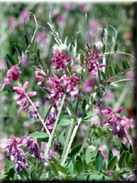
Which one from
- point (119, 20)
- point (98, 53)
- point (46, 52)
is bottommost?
point (98, 53)

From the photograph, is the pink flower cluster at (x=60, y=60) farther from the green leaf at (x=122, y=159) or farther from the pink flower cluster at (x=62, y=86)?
the green leaf at (x=122, y=159)

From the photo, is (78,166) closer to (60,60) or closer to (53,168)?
(53,168)

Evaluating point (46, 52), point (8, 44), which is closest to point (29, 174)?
point (46, 52)

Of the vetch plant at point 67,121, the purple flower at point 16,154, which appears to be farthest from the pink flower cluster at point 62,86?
the purple flower at point 16,154

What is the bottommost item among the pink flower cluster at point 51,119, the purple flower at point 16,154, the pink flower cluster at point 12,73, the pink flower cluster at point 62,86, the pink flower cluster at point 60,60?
the purple flower at point 16,154

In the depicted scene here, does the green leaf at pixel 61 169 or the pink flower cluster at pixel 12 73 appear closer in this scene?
the green leaf at pixel 61 169

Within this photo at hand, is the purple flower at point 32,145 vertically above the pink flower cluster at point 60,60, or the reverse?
the pink flower cluster at point 60,60

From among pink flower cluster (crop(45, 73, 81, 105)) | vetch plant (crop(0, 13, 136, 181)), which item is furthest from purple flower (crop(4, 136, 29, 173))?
pink flower cluster (crop(45, 73, 81, 105))

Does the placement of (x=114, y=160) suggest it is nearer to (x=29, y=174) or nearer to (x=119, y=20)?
(x=29, y=174)

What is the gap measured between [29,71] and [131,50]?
1736 mm

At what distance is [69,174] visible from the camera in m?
0.57

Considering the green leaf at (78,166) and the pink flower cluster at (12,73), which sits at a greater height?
the pink flower cluster at (12,73)

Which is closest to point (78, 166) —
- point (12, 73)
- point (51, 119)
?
point (51, 119)

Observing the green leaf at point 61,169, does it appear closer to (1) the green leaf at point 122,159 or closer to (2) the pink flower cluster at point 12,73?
(1) the green leaf at point 122,159
